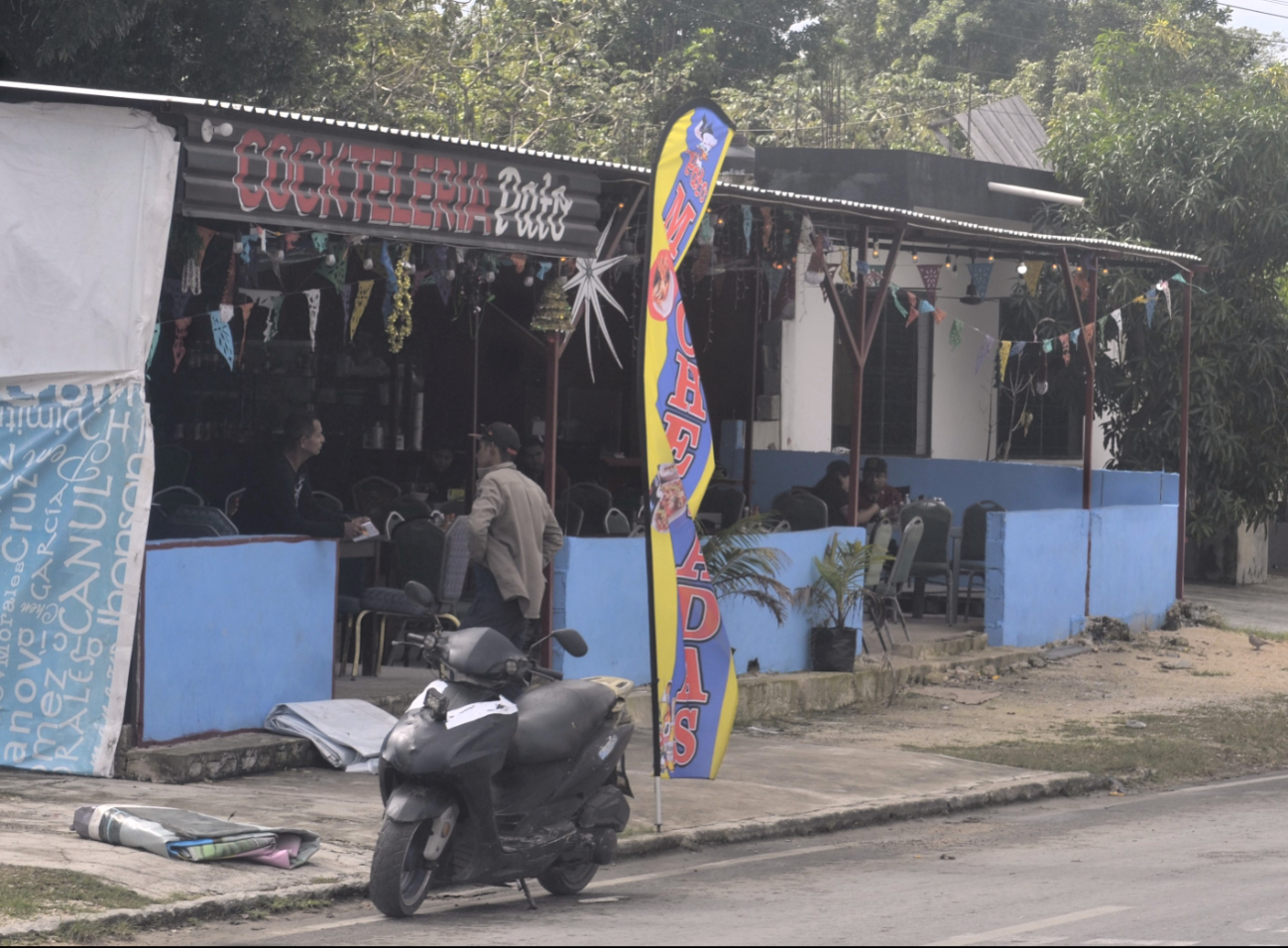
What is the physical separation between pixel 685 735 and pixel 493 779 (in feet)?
6.67

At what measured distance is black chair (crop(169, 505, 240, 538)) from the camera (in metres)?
9.89

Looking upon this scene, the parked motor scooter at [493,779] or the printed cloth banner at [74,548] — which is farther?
the printed cloth banner at [74,548]

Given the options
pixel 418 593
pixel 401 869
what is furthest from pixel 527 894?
pixel 418 593

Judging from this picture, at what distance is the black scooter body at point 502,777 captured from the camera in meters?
6.15

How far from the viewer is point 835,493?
15.1 meters

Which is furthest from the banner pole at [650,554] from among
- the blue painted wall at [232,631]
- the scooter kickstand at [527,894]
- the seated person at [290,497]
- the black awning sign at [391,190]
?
the seated person at [290,497]

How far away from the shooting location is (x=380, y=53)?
26438 millimetres

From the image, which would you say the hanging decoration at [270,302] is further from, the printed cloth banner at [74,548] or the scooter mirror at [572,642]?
the scooter mirror at [572,642]

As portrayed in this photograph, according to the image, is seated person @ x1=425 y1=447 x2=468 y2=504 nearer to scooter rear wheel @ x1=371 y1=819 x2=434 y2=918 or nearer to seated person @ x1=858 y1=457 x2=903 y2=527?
seated person @ x1=858 y1=457 x2=903 y2=527

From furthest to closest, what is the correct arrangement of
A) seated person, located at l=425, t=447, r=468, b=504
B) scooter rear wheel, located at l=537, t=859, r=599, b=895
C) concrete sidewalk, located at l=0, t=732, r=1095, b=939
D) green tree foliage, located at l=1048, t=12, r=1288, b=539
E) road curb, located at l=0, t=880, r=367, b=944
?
1. green tree foliage, located at l=1048, t=12, r=1288, b=539
2. seated person, located at l=425, t=447, r=468, b=504
3. scooter rear wheel, located at l=537, t=859, r=599, b=895
4. concrete sidewalk, located at l=0, t=732, r=1095, b=939
5. road curb, located at l=0, t=880, r=367, b=944

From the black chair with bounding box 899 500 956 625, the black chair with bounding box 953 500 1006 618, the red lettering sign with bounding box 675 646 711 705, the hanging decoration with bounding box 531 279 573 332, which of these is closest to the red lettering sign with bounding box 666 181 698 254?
the red lettering sign with bounding box 675 646 711 705

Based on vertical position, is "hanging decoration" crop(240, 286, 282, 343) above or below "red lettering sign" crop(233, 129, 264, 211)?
below

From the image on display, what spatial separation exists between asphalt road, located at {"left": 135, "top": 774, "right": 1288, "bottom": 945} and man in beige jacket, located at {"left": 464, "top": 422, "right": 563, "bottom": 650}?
186cm

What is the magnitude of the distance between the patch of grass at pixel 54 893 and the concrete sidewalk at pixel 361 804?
0.09 metres
